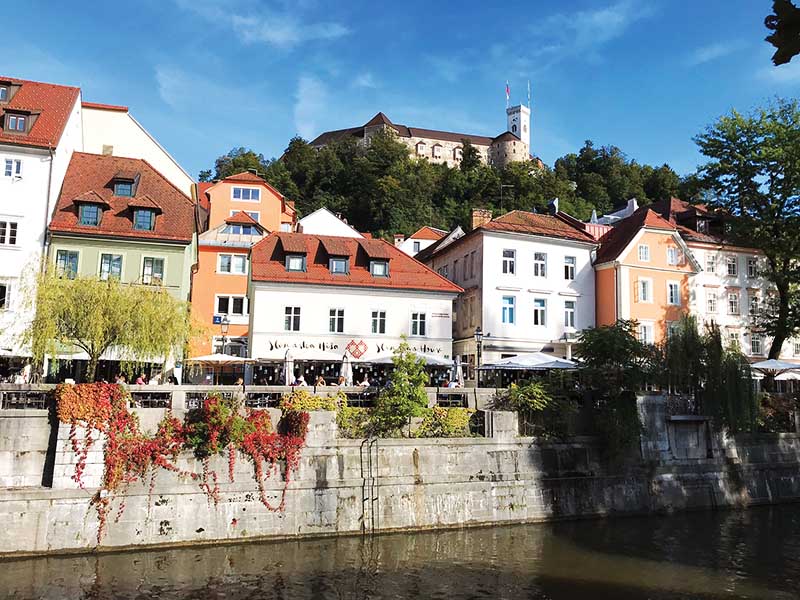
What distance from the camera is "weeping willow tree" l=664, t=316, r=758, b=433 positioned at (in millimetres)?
28641

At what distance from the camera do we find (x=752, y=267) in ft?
154

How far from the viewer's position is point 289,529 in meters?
21.7

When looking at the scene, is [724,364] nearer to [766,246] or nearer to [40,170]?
[766,246]

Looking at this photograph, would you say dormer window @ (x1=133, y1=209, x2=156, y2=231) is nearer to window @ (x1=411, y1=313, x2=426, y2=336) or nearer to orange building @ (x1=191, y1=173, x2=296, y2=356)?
orange building @ (x1=191, y1=173, x2=296, y2=356)

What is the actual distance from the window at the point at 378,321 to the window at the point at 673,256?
19.8 meters

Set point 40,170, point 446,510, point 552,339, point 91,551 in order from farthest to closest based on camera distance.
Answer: point 552,339 < point 40,170 < point 446,510 < point 91,551

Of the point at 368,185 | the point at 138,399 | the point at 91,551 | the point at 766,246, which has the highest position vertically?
the point at 368,185

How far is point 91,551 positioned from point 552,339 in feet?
91.8

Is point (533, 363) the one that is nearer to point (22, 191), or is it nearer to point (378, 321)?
point (378, 321)

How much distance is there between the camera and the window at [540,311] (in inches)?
1596

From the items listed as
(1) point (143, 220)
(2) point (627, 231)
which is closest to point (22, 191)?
(1) point (143, 220)

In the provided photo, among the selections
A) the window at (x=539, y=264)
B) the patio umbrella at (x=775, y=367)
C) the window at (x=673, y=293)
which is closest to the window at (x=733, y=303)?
the window at (x=673, y=293)

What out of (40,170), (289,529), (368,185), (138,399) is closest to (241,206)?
(40,170)

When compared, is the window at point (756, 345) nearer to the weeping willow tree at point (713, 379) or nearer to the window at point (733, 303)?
the window at point (733, 303)
